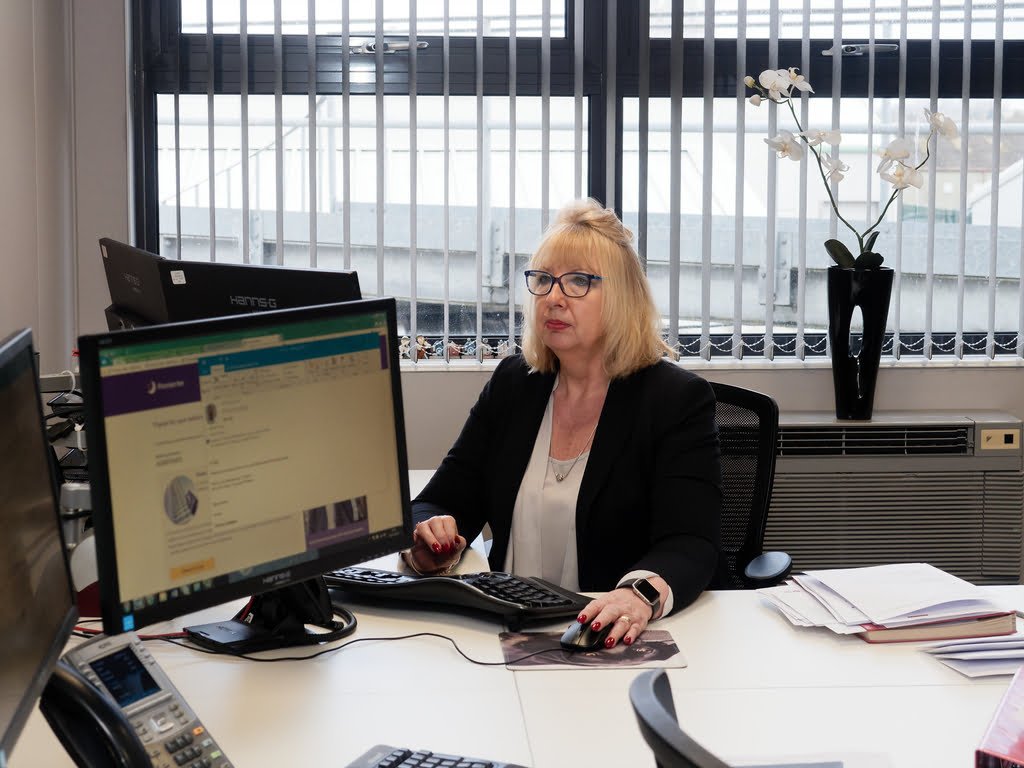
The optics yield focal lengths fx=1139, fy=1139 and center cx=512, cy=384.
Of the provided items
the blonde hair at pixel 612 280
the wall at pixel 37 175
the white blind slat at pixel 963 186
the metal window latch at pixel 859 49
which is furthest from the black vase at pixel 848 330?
Result: the wall at pixel 37 175

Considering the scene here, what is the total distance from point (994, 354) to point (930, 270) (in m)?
0.37

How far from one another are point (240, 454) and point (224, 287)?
2.15 ft

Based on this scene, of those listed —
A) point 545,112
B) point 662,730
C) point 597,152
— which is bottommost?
point 662,730

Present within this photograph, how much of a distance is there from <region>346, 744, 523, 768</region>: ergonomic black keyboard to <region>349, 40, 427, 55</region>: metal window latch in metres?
2.57

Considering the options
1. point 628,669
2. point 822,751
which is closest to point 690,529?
point 628,669

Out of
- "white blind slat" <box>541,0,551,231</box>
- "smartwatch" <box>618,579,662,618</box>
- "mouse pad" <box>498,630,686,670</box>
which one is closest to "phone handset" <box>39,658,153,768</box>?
"mouse pad" <box>498,630,686,670</box>

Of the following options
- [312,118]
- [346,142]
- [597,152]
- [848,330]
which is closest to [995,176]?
[848,330]

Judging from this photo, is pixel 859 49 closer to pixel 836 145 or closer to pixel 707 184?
pixel 836 145

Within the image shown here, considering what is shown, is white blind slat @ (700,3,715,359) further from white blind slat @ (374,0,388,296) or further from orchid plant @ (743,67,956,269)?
white blind slat @ (374,0,388,296)

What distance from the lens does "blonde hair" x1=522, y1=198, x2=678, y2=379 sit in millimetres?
2209

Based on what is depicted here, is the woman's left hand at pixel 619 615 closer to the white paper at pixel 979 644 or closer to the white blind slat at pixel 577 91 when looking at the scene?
the white paper at pixel 979 644

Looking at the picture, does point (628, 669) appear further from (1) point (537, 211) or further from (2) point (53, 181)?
(2) point (53, 181)

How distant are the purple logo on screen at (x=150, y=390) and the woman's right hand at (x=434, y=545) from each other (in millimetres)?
700

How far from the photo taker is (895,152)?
10.5 ft
